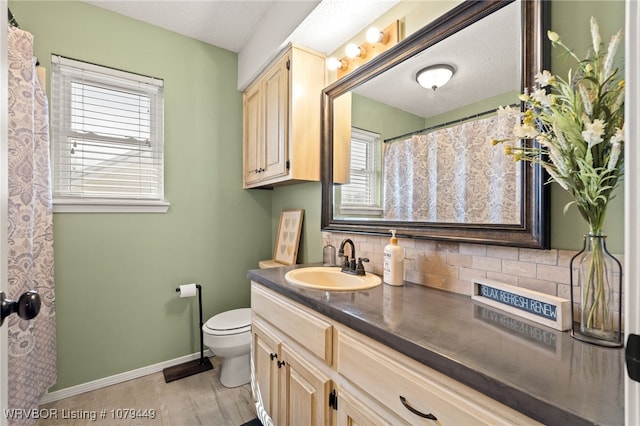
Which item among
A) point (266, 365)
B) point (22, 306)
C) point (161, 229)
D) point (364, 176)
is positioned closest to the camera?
point (22, 306)

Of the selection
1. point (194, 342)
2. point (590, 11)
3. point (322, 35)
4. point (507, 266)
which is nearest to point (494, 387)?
point (507, 266)

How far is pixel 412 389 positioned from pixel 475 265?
0.60 m

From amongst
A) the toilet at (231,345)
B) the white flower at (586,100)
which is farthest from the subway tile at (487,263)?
the toilet at (231,345)

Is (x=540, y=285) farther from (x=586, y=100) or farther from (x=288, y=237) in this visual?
(x=288, y=237)

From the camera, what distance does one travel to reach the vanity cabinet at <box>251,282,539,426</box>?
2.14 feet

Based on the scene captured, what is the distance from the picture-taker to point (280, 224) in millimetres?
2484

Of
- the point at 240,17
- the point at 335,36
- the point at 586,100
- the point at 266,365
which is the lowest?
the point at 266,365

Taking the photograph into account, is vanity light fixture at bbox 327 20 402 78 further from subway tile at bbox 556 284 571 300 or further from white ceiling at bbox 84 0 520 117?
subway tile at bbox 556 284 571 300

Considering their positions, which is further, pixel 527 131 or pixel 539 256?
pixel 539 256

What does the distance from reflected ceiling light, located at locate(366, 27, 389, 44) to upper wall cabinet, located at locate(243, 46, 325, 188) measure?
0.52 metres

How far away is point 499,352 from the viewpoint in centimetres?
68

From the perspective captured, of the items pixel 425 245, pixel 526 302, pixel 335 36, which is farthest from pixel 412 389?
pixel 335 36

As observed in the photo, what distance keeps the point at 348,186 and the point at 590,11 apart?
121 cm

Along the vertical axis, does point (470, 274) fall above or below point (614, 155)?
below
